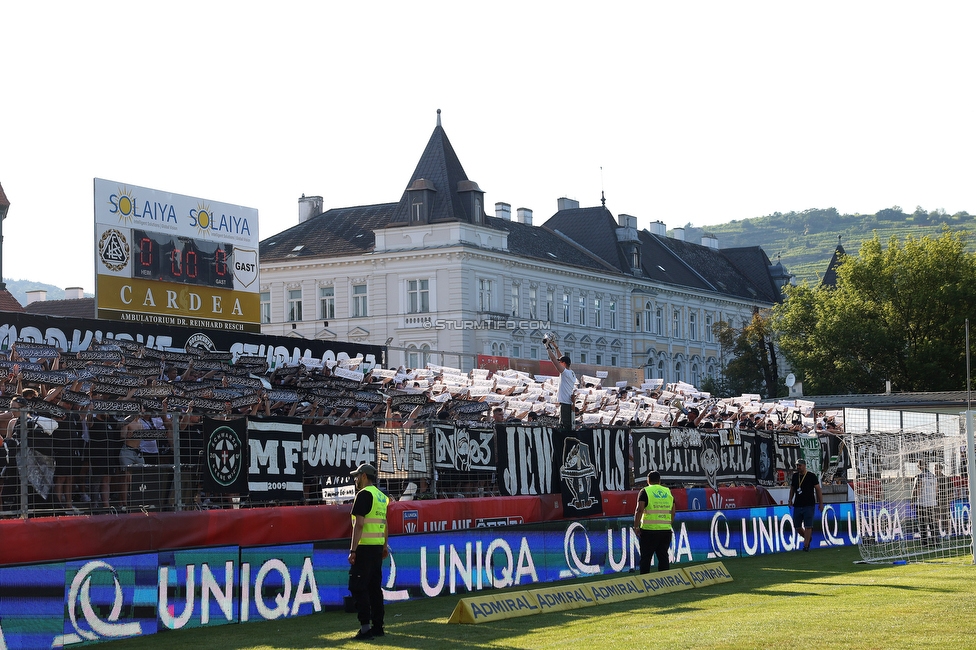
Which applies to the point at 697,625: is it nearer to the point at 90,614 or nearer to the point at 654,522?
the point at 654,522

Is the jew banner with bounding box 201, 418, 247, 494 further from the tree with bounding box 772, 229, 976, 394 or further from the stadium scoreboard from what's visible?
the tree with bounding box 772, 229, 976, 394

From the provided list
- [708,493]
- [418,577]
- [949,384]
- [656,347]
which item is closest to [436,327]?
[656,347]

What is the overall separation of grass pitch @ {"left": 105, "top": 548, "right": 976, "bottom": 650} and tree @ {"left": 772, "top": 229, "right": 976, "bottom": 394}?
55.9 m

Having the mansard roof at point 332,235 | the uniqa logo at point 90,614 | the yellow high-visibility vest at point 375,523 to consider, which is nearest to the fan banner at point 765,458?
the yellow high-visibility vest at point 375,523

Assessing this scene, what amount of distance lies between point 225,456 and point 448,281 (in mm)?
53233

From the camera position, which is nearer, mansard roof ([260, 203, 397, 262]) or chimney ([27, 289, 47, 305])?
mansard roof ([260, 203, 397, 262])

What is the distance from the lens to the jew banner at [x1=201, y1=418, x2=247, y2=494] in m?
15.0

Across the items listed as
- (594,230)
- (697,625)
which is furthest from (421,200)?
(697,625)

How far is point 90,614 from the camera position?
13.0m

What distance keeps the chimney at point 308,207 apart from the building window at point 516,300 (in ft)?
47.2

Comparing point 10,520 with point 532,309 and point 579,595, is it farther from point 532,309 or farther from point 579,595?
point 532,309

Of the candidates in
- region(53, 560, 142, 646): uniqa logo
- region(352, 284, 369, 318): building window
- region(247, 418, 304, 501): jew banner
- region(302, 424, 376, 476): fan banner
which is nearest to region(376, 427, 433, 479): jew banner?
region(302, 424, 376, 476): fan banner

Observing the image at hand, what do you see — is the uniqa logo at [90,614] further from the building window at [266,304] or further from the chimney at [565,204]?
the chimney at [565,204]

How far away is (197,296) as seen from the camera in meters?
31.5
